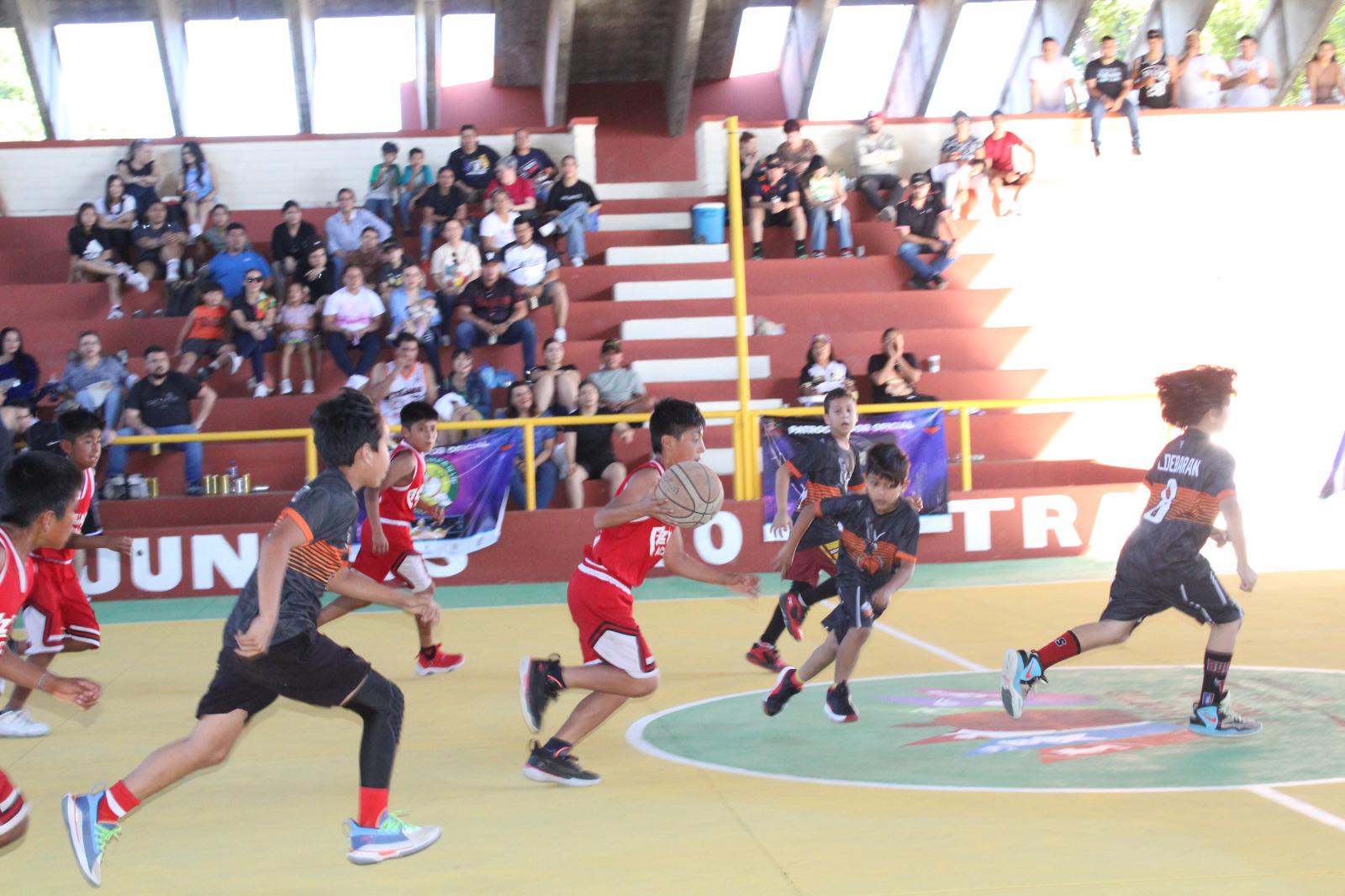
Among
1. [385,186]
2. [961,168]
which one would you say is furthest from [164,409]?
[961,168]

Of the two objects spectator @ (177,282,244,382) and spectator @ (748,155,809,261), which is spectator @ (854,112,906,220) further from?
spectator @ (177,282,244,382)

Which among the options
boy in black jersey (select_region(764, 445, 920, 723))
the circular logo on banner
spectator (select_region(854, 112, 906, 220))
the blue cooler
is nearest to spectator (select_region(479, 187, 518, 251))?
the blue cooler

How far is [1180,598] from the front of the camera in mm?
7203

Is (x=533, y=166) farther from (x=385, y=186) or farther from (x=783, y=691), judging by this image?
(x=783, y=691)

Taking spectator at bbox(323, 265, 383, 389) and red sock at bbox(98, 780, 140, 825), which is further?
spectator at bbox(323, 265, 383, 389)

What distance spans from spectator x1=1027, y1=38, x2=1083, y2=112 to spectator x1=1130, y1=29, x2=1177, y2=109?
1130mm

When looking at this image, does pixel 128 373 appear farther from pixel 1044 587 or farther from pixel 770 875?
pixel 770 875

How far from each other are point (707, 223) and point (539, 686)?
15.9 metres

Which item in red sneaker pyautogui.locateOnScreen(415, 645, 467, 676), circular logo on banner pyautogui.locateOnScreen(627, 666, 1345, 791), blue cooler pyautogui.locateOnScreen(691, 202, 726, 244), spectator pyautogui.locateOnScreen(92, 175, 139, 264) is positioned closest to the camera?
circular logo on banner pyautogui.locateOnScreen(627, 666, 1345, 791)

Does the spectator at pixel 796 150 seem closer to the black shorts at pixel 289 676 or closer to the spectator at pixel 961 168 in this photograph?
the spectator at pixel 961 168

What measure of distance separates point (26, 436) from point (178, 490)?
1.99 meters

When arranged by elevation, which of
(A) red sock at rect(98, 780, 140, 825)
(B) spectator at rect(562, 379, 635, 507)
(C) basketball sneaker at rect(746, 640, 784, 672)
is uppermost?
(B) spectator at rect(562, 379, 635, 507)

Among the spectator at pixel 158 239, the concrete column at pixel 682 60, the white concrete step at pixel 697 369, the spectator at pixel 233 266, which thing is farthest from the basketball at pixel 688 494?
the concrete column at pixel 682 60

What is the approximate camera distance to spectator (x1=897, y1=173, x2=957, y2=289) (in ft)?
67.3
